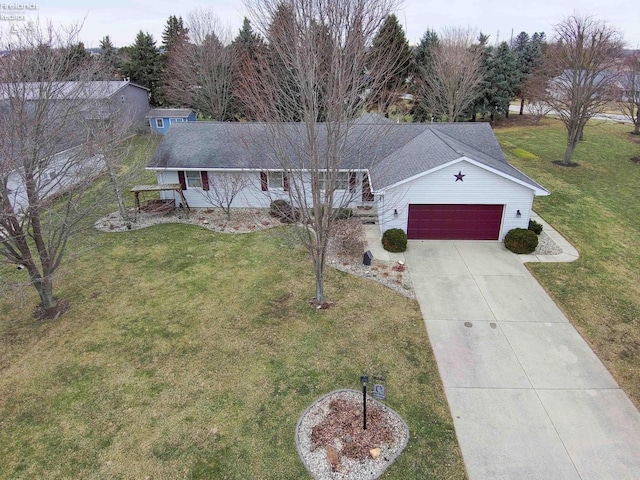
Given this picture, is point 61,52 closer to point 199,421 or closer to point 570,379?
Result: point 199,421

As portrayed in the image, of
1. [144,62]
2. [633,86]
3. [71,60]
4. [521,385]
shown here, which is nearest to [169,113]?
[144,62]

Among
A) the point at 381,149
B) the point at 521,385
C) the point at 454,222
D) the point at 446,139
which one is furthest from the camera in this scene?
the point at 381,149

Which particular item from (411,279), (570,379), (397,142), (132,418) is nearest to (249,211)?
(397,142)

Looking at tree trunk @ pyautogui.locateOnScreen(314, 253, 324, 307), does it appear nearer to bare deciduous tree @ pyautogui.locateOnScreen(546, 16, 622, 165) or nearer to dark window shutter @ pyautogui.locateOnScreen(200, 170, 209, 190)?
dark window shutter @ pyautogui.locateOnScreen(200, 170, 209, 190)

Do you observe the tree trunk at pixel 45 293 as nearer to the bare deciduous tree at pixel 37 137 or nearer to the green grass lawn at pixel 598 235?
the bare deciduous tree at pixel 37 137

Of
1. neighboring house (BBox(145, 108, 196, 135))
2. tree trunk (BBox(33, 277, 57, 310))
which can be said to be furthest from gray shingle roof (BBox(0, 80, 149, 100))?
neighboring house (BBox(145, 108, 196, 135))

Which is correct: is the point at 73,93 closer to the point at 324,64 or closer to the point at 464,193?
the point at 324,64
